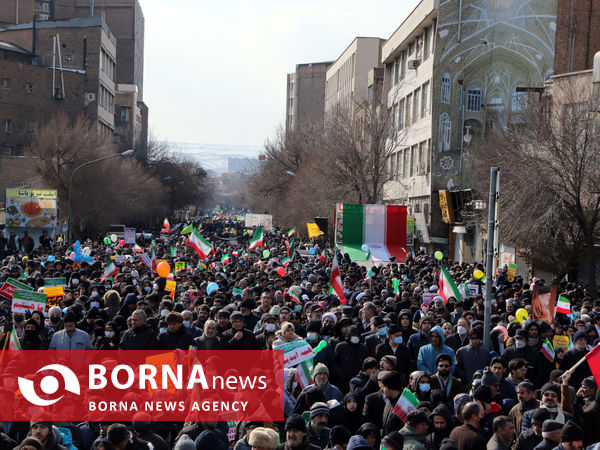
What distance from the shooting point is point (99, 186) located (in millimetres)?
57531

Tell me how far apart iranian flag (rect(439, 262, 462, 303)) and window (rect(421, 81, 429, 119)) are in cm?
3407

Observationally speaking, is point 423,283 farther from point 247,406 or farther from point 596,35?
point 596,35

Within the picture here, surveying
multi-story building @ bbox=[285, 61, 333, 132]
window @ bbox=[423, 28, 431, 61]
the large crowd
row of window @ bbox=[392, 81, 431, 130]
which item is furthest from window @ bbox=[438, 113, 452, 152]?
multi-story building @ bbox=[285, 61, 333, 132]

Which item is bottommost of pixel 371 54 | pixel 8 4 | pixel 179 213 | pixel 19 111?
pixel 179 213

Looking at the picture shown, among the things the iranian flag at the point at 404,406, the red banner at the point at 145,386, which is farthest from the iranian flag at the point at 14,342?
the iranian flag at the point at 404,406

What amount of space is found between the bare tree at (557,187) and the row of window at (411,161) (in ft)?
67.3

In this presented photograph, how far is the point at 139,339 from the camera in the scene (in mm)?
10703

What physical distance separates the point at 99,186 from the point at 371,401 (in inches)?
2028

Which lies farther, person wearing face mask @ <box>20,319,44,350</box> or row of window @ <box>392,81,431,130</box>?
row of window @ <box>392,81,431,130</box>

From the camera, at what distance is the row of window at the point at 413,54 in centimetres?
4950

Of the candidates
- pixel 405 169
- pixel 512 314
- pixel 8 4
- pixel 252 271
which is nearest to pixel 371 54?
pixel 405 169

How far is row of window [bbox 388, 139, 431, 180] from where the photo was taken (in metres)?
49.3

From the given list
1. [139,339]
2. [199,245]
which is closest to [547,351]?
[139,339]

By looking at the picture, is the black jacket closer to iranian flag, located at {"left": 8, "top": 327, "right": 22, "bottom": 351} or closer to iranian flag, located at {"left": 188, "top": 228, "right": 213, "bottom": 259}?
iranian flag, located at {"left": 8, "top": 327, "right": 22, "bottom": 351}
